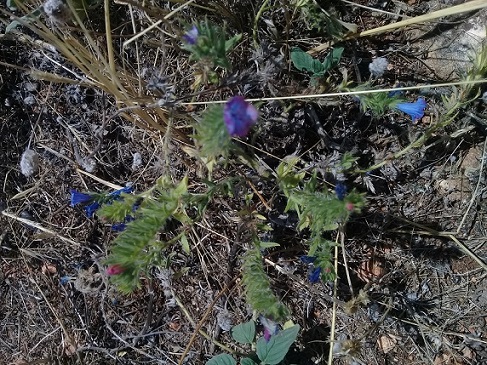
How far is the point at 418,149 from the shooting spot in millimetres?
1734

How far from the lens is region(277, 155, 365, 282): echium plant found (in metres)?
1.27

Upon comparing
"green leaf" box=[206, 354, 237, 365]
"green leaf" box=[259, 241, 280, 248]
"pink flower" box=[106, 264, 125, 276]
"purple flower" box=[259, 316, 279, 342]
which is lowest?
"green leaf" box=[206, 354, 237, 365]

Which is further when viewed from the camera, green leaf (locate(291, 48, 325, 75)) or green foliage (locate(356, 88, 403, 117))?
green leaf (locate(291, 48, 325, 75))

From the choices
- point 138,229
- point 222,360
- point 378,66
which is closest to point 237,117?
point 138,229

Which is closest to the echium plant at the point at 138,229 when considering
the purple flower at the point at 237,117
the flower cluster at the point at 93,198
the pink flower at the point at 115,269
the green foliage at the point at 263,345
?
the pink flower at the point at 115,269

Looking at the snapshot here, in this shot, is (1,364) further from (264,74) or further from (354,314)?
(264,74)

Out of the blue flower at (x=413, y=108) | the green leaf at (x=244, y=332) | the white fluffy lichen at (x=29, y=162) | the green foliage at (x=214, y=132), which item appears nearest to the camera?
the green foliage at (x=214, y=132)

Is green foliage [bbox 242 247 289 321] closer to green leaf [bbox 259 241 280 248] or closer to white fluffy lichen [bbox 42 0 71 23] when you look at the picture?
green leaf [bbox 259 241 280 248]

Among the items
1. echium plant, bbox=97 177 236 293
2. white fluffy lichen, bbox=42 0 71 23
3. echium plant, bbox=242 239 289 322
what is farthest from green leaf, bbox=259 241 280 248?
white fluffy lichen, bbox=42 0 71 23

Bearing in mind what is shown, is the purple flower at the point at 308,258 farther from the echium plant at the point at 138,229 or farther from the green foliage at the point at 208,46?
the green foliage at the point at 208,46

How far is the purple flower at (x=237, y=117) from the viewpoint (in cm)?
113

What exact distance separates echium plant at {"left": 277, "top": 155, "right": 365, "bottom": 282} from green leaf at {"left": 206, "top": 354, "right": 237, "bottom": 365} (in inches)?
15.1

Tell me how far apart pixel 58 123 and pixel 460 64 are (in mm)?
1474

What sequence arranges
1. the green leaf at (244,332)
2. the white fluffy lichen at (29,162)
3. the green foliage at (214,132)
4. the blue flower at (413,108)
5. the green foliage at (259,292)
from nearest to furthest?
the green foliage at (214,132) → the green foliage at (259,292) → the blue flower at (413,108) → the green leaf at (244,332) → the white fluffy lichen at (29,162)
